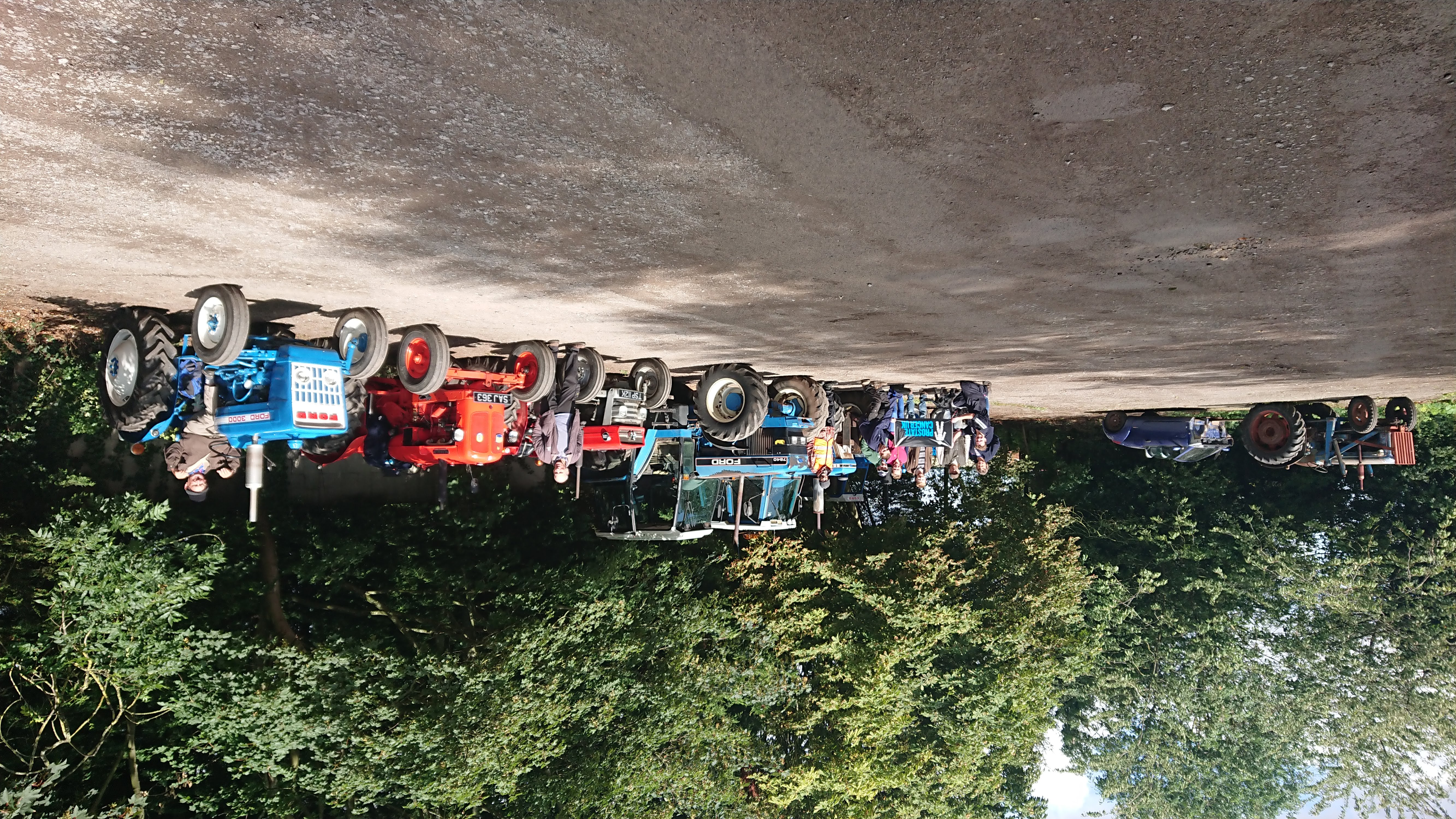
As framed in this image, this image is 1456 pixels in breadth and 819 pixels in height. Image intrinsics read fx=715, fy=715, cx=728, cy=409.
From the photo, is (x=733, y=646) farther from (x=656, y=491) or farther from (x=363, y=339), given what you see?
(x=363, y=339)

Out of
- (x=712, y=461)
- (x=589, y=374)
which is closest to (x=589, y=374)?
(x=589, y=374)

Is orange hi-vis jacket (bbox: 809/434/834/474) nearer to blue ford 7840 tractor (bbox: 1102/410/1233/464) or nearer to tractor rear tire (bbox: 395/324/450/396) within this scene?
tractor rear tire (bbox: 395/324/450/396)

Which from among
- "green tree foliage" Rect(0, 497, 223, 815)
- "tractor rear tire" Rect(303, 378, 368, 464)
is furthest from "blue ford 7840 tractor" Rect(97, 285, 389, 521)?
"green tree foliage" Rect(0, 497, 223, 815)

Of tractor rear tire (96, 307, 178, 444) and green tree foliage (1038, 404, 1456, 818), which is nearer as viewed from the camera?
tractor rear tire (96, 307, 178, 444)

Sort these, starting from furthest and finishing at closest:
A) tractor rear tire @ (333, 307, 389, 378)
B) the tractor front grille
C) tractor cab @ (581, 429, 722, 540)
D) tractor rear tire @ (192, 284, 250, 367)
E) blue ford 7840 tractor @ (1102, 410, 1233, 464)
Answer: blue ford 7840 tractor @ (1102, 410, 1233, 464), tractor cab @ (581, 429, 722, 540), tractor rear tire @ (333, 307, 389, 378), the tractor front grille, tractor rear tire @ (192, 284, 250, 367)

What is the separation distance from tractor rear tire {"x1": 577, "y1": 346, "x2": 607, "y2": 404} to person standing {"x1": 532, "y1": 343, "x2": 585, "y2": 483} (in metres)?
0.05

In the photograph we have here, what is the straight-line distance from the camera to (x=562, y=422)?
32.9 feet

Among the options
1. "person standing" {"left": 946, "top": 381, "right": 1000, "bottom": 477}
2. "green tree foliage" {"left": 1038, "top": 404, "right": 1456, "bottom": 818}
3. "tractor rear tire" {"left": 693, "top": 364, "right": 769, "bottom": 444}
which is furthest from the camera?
"green tree foliage" {"left": 1038, "top": 404, "right": 1456, "bottom": 818}

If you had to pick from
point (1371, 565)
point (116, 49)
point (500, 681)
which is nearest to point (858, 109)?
point (116, 49)

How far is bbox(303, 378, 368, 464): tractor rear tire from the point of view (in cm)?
856

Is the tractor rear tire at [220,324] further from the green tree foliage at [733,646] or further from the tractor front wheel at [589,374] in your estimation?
the tractor front wheel at [589,374]

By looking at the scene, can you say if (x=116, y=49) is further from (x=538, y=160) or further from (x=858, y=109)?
(x=858, y=109)

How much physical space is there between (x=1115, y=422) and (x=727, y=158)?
52.5ft

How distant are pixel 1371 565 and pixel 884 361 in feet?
51.5
